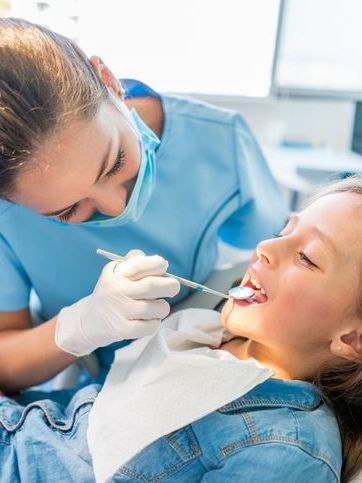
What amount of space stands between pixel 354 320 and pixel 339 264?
12 cm

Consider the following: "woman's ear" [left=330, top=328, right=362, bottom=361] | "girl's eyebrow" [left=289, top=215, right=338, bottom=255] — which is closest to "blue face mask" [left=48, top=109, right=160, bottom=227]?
"girl's eyebrow" [left=289, top=215, right=338, bottom=255]

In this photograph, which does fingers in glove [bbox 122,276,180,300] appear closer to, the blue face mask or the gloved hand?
Answer: the gloved hand

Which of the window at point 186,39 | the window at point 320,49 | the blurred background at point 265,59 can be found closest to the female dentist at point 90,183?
the blurred background at point 265,59

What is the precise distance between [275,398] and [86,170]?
582mm

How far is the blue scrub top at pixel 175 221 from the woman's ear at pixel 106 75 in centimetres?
20

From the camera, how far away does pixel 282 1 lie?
264 cm

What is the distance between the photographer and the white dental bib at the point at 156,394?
0.96 metres

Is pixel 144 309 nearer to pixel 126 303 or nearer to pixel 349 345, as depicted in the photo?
pixel 126 303

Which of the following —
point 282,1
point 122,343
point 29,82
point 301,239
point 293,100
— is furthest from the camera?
point 293,100

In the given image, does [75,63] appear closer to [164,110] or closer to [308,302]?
[164,110]

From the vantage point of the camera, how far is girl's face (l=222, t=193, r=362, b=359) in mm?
1029

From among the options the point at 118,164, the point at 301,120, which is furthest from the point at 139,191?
the point at 301,120

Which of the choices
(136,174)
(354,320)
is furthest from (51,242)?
(354,320)

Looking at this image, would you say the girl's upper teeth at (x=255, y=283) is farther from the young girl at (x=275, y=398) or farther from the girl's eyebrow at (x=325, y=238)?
the girl's eyebrow at (x=325, y=238)
